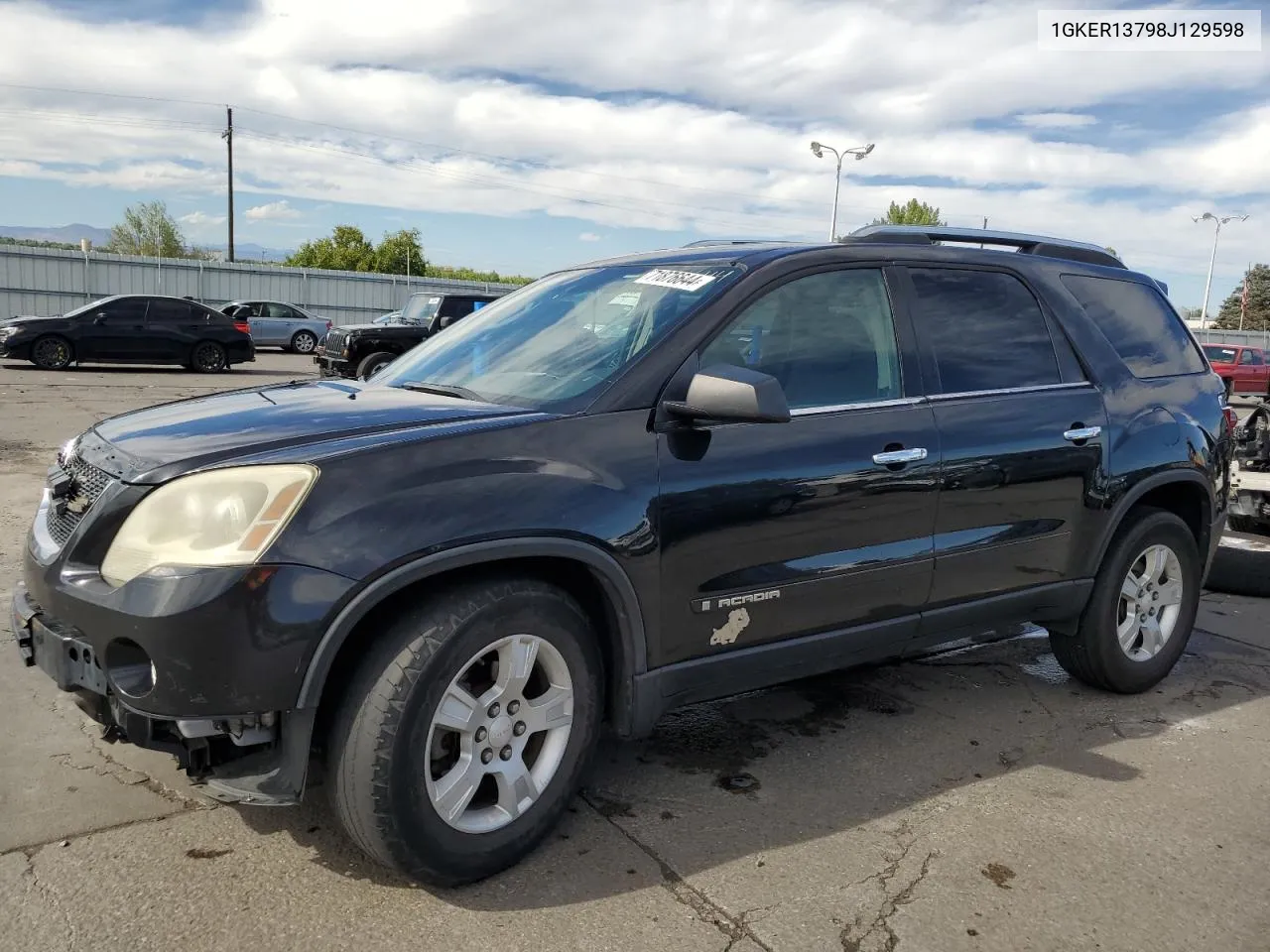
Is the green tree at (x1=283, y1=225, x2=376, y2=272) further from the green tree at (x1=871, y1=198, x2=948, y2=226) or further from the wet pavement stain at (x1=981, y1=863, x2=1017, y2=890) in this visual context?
the wet pavement stain at (x1=981, y1=863, x2=1017, y2=890)

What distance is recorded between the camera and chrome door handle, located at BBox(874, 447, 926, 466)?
3.45 metres

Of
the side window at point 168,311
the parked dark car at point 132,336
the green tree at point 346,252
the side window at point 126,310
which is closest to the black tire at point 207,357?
the parked dark car at point 132,336

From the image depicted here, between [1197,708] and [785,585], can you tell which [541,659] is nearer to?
[785,585]

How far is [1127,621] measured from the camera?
4.46 meters

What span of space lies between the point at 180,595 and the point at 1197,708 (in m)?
4.08

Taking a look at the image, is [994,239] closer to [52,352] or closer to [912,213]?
[52,352]

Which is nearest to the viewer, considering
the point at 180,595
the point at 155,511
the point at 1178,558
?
the point at 180,595

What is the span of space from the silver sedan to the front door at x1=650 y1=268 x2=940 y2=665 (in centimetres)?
2790

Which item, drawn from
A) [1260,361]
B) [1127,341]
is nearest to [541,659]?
[1127,341]

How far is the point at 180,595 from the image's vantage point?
2.43 meters

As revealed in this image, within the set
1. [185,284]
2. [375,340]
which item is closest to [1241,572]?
[375,340]

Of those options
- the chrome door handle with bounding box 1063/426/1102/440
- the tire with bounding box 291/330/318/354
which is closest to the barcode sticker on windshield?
the chrome door handle with bounding box 1063/426/1102/440

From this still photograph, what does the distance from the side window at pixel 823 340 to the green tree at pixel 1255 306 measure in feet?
336

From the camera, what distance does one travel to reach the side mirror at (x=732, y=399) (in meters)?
2.91
